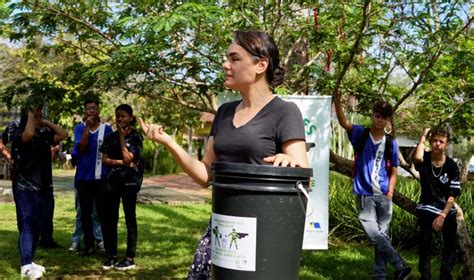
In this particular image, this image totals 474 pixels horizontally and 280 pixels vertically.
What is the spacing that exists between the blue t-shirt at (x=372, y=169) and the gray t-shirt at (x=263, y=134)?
8.49ft

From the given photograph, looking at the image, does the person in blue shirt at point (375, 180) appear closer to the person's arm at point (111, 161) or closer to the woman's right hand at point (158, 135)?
the person's arm at point (111, 161)

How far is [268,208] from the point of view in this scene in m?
2.18

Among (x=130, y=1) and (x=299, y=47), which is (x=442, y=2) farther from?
(x=130, y=1)

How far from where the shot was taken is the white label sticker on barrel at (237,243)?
2.17 meters

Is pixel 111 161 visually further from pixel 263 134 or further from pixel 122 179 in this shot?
pixel 263 134

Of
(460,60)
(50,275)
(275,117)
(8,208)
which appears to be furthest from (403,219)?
(8,208)

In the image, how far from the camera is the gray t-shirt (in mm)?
2379

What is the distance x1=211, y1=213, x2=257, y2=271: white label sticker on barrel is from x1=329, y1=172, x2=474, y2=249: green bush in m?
5.45

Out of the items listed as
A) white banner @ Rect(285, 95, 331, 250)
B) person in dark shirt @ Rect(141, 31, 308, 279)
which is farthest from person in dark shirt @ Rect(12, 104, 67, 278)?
person in dark shirt @ Rect(141, 31, 308, 279)

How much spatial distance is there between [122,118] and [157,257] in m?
1.64

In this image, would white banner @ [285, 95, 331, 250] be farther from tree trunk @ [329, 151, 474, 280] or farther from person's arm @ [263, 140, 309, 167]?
person's arm @ [263, 140, 309, 167]

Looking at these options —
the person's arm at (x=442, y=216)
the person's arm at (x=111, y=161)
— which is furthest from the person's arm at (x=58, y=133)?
the person's arm at (x=442, y=216)

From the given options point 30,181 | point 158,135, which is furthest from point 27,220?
point 158,135

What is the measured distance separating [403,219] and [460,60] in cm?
370
